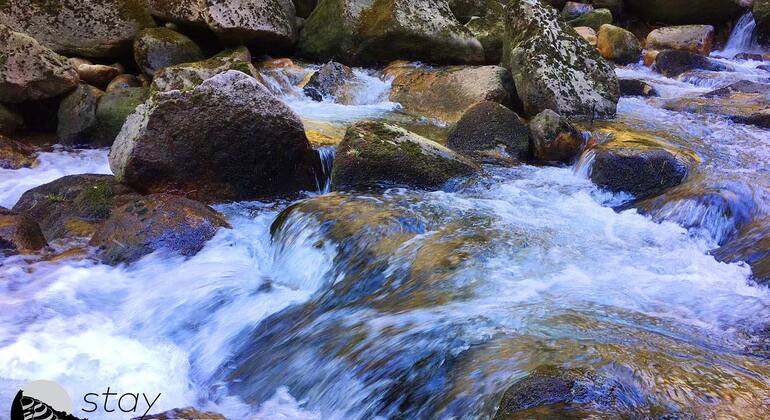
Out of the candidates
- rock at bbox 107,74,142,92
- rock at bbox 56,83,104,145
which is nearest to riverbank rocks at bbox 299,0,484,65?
rock at bbox 107,74,142,92

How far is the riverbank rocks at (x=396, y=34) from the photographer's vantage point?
1026 cm

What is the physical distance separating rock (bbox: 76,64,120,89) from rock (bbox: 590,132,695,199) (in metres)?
6.99

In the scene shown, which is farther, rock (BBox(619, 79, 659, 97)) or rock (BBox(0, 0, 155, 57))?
rock (BBox(619, 79, 659, 97))

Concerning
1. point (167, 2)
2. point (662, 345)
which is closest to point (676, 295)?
point (662, 345)

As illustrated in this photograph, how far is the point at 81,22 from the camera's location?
9.43 metres

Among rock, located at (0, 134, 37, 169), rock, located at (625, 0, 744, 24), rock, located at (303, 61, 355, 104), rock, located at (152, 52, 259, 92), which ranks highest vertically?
rock, located at (625, 0, 744, 24)

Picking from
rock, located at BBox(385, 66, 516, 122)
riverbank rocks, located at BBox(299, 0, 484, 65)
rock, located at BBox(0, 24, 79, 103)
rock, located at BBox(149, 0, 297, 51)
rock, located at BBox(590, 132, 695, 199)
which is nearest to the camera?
rock, located at BBox(590, 132, 695, 199)

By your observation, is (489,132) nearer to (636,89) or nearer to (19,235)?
(636,89)

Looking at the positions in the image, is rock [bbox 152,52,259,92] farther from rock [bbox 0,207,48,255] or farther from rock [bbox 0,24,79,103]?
rock [bbox 0,207,48,255]

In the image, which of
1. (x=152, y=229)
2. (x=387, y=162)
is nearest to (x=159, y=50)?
(x=387, y=162)

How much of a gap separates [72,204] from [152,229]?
3.72ft

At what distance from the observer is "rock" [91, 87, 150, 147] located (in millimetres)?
7492

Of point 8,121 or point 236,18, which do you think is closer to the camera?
point 8,121

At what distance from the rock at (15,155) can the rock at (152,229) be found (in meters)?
2.68
